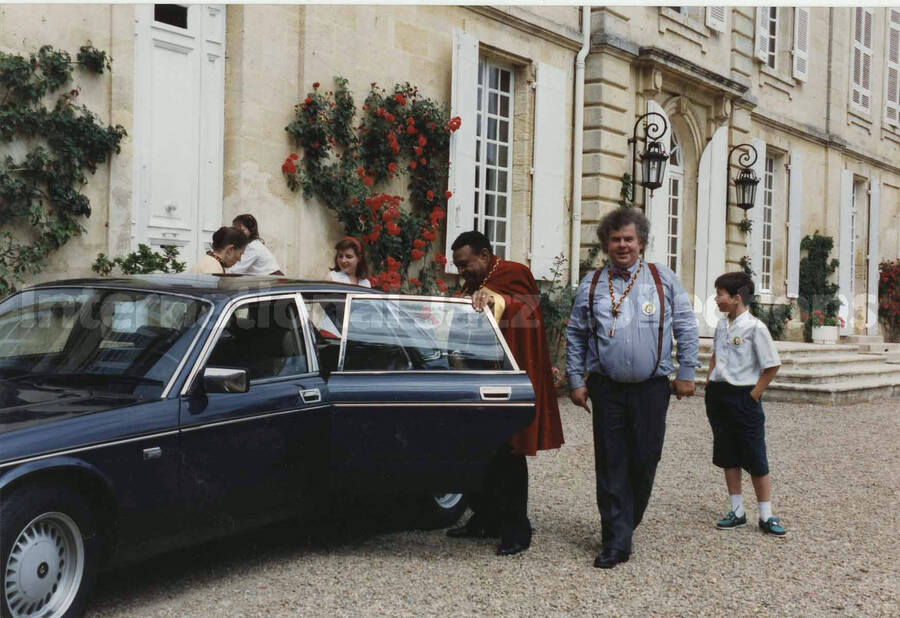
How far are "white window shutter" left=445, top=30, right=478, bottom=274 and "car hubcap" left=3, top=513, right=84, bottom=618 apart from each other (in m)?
7.68

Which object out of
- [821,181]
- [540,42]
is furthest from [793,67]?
[540,42]

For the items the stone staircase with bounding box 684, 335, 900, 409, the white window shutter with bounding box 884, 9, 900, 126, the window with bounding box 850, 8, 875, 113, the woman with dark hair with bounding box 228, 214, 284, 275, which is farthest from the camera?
the white window shutter with bounding box 884, 9, 900, 126

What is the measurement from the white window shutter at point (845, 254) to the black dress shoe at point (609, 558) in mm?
16569

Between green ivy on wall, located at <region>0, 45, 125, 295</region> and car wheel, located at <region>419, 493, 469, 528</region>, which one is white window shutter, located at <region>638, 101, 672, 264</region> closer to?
green ivy on wall, located at <region>0, 45, 125, 295</region>

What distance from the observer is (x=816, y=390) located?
40.5ft

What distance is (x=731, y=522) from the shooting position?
18.8 feet

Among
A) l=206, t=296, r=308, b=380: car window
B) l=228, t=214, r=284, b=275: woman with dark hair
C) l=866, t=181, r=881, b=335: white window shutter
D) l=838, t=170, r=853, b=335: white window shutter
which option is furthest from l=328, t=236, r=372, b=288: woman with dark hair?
l=866, t=181, r=881, b=335: white window shutter

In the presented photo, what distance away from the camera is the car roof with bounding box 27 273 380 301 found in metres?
4.40

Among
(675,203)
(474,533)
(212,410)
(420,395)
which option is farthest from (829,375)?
(212,410)

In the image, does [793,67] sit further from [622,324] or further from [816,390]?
[622,324]

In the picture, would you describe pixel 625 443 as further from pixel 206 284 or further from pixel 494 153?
pixel 494 153

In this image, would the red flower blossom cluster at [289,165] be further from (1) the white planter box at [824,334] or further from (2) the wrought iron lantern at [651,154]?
(1) the white planter box at [824,334]

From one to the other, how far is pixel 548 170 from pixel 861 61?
1200 centimetres

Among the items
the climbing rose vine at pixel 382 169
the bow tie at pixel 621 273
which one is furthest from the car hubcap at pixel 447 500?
the climbing rose vine at pixel 382 169
